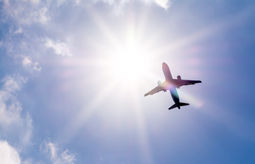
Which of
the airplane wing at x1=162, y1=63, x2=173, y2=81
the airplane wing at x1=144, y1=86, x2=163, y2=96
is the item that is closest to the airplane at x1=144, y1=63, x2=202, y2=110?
the airplane wing at x1=162, y1=63, x2=173, y2=81

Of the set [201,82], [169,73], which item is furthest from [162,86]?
[201,82]

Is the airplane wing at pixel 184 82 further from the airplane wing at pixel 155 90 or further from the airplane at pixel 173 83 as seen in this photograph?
the airplane wing at pixel 155 90

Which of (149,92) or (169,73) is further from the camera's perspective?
(149,92)

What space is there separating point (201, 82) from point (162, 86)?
18.6 metres

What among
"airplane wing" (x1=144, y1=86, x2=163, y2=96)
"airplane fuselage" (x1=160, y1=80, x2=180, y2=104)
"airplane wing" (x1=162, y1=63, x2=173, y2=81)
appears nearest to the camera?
"airplane wing" (x1=162, y1=63, x2=173, y2=81)

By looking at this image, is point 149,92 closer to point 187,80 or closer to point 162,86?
point 162,86

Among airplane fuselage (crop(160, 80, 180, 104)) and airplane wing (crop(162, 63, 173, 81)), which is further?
airplane fuselage (crop(160, 80, 180, 104))

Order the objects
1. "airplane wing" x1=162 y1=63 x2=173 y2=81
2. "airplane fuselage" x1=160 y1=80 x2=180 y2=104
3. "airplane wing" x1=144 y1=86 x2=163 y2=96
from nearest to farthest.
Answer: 1. "airplane wing" x1=162 y1=63 x2=173 y2=81
2. "airplane fuselage" x1=160 y1=80 x2=180 y2=104
3. "airplane wing" x1=144 y1=86 x2=163 y2=96

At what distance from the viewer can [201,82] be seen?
11888cm

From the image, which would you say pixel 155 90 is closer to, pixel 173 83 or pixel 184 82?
pixel 173 83

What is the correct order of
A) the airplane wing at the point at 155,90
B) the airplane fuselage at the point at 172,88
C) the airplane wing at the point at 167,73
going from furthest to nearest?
the airplane wing at the point at 155,90
the airplane fuselage at the point at 172,88
the airplane wing at the point at 167,73

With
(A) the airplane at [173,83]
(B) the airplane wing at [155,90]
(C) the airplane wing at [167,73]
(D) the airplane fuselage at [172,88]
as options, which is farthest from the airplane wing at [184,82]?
(B) the airplane wing at [155,90]

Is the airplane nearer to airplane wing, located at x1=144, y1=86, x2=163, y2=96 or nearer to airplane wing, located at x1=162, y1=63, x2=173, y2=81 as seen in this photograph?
airplane wing, located at x1=162, y1=63, x2=173, y2=81

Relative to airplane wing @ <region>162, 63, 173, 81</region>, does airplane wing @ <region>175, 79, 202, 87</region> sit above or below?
below
